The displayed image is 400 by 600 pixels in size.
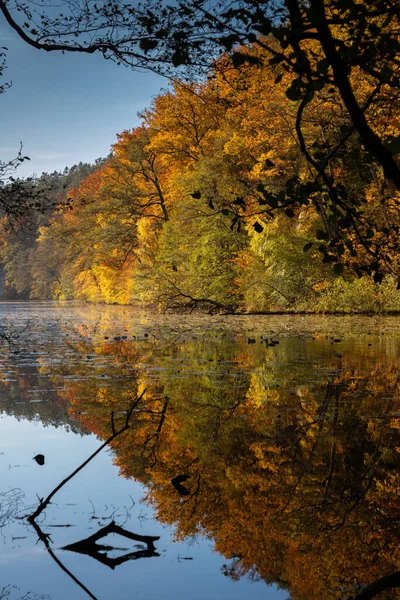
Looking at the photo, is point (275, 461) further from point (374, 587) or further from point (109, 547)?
point (374, 587)

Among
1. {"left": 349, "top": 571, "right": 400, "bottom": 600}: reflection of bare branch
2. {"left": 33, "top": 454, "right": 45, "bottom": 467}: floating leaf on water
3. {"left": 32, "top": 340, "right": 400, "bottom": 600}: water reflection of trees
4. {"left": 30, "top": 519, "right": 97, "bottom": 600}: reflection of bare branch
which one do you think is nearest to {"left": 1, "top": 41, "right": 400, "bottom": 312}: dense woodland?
{"left": 32, "top": 340, "right": 400, "bottom": 600}: water reflection of trees

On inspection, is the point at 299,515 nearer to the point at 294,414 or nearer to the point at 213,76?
the point at 294,414

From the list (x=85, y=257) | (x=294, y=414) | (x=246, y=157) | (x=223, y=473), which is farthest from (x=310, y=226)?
(x=85, y=257)

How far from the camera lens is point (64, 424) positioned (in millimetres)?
7008

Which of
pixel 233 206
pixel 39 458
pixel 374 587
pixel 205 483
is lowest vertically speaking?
pixel 39 458

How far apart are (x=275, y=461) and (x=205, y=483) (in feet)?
2.47

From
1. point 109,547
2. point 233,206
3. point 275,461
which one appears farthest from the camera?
point 233,206

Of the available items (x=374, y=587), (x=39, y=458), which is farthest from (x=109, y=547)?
(x=39, y=458)

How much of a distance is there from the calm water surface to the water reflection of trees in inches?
0.5

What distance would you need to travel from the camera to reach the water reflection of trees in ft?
11.6

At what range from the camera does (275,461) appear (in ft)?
17.3

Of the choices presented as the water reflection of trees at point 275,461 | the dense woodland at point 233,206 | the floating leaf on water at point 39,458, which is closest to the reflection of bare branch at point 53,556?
the water reflection of trees at point 275,461

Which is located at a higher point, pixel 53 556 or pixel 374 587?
pixel 374 587

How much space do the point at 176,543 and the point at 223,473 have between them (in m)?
1.24
